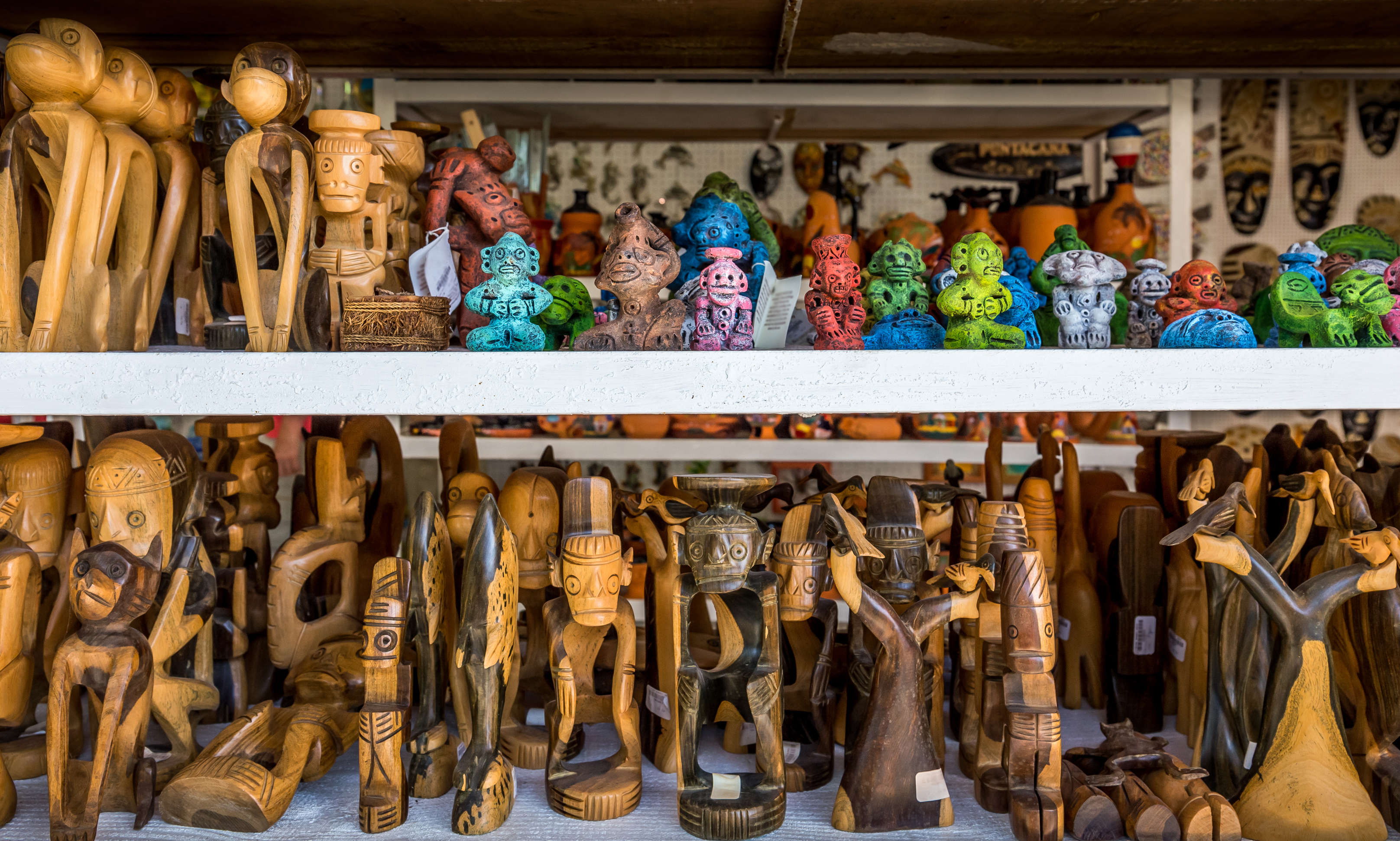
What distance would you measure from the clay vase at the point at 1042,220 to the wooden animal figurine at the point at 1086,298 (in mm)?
627

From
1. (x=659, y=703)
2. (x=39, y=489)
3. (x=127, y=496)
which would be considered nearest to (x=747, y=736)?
(x=659, y=703)

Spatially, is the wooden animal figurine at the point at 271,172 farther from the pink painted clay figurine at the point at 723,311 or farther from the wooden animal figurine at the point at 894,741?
the wooden animal figurine at the point at 894,741

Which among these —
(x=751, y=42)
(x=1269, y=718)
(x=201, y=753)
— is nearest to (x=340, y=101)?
(x=751, y=42)

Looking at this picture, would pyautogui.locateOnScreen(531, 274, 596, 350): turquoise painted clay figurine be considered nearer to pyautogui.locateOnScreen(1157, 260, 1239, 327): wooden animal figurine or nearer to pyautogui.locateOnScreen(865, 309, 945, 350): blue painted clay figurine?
pyautogui.locateOnScreen(865, 309, 945, 350): blue painted clay figurine

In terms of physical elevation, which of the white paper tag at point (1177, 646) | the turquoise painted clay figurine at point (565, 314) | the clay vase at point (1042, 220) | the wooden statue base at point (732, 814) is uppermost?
the clay vase at point (1042, 220)

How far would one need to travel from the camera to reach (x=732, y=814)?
1128mm

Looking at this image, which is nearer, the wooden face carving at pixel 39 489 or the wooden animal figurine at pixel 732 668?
the wooden animal figurine at pixel 732 668

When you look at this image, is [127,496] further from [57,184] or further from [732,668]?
[732,668]

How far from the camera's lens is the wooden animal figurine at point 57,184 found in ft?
3.68

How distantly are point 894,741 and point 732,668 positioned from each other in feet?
0.73

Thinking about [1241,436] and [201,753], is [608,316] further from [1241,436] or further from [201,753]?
[1241,436]

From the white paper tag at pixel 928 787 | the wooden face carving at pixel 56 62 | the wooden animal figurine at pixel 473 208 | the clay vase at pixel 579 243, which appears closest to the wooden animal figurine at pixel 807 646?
the white paper tag at pixel 928 787

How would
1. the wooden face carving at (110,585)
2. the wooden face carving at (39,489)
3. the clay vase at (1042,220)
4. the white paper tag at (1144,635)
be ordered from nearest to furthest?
1. the wooden face carving at (110,585)
2. the wooden face carving at (39,489)
3. the white paper tag at (1144,635)
4. the clay vase at (1042,220)

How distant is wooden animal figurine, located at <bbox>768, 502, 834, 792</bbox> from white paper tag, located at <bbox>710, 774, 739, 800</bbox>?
9 centimetres
